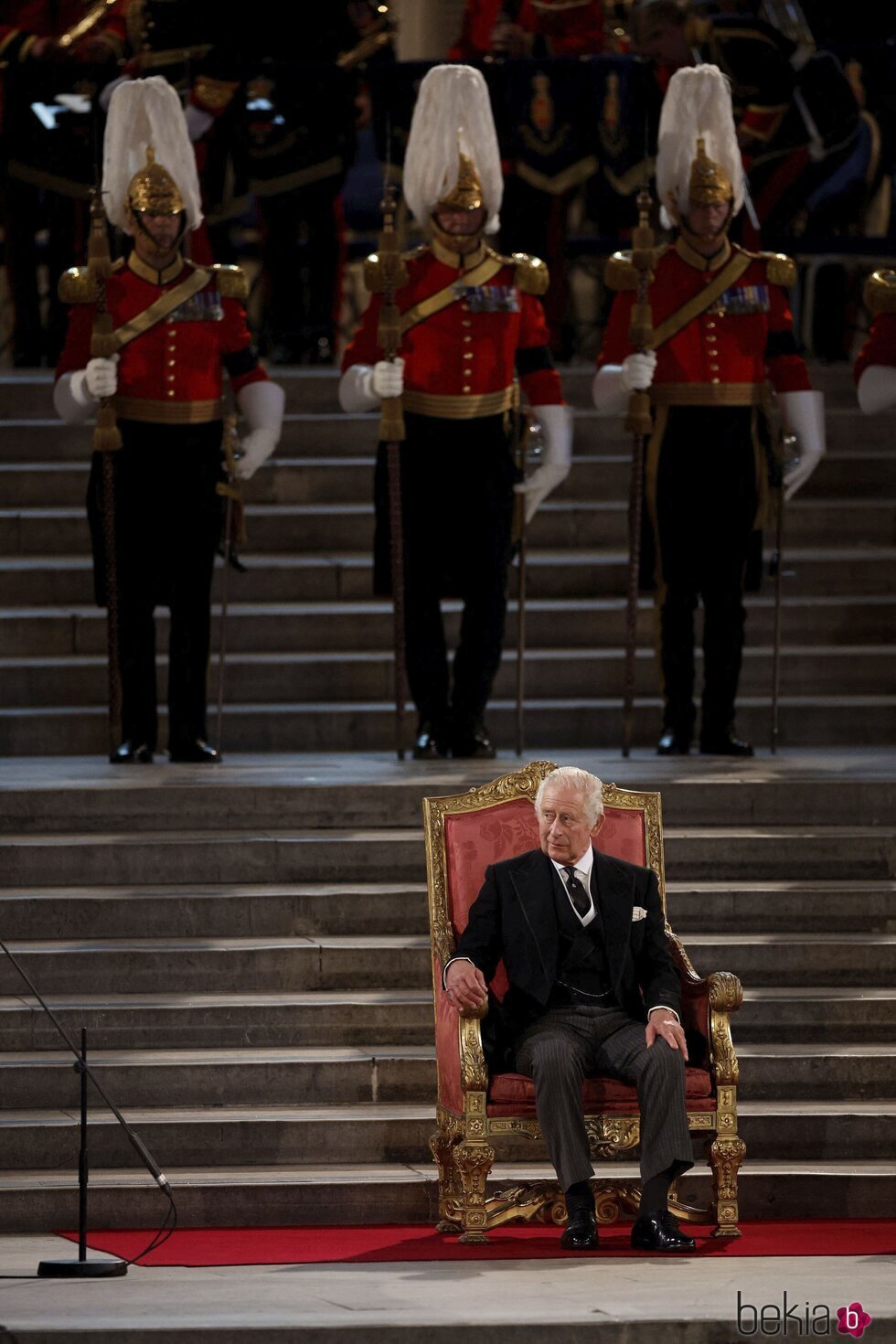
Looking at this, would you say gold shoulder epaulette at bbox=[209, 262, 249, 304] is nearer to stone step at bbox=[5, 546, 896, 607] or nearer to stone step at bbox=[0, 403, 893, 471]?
stone step at bbox=[5, 546, 896, 607]

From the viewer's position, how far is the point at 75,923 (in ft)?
26.8

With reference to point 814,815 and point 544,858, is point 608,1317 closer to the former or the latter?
point 544,858

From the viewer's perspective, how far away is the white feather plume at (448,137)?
9.13 metres

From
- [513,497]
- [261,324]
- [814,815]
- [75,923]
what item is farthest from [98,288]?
[261,324]

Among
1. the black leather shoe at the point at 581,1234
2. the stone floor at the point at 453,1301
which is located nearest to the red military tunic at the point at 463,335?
the black leather shoe at the point at 581,1234

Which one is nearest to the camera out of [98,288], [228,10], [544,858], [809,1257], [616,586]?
[809,1257]

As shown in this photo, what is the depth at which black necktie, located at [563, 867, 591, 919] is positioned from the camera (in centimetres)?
707

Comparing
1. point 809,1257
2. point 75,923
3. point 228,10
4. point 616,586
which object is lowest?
point 809,1257

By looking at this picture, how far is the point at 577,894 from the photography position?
7074mm

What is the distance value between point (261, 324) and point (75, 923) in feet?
17.9

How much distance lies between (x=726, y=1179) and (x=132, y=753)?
10.7 feet

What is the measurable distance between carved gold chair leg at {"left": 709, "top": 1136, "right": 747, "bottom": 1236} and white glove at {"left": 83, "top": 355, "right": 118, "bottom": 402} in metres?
3.57

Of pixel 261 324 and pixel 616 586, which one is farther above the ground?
pixel 261 324

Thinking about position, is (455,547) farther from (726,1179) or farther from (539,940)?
(726,1179)
